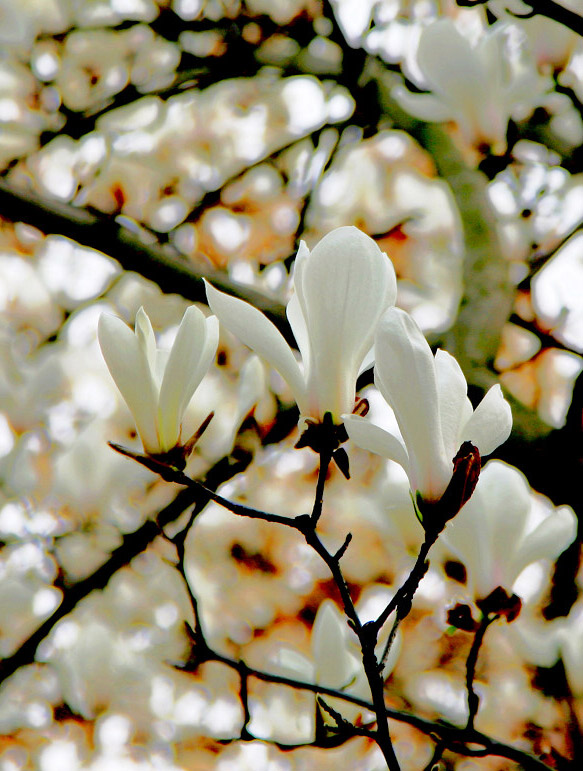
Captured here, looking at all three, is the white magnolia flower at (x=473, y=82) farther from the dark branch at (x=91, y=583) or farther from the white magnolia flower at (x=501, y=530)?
the dark branch at (x=91, y=583)

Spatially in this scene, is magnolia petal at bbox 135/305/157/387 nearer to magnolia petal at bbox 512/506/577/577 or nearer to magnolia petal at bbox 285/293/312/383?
magnolia petal at bbox 285/293/312/383

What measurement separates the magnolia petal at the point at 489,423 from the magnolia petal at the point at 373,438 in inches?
1.7

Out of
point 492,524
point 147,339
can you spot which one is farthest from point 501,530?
point 147,339

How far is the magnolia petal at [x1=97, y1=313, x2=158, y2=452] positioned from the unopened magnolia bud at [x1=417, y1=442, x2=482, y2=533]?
0.19m

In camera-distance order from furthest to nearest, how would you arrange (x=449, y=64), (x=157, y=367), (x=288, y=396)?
(x=288, y=396) < (x=449, y=64) < (x=157, y=367)

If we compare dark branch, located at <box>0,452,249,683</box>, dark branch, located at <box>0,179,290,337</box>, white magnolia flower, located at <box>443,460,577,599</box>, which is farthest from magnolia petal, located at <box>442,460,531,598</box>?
dark branch, located at <box>0,452,249,683</box>

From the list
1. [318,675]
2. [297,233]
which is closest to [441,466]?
[318,675]

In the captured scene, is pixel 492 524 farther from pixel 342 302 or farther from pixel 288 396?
pixel 288 396

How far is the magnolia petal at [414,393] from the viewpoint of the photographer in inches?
13.2

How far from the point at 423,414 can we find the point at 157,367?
0.19 m

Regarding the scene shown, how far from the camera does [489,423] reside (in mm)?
376

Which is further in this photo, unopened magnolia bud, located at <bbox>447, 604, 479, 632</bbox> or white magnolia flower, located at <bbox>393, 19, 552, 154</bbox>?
white magnolia flower, located at <bbox>393, 19, 552, 154</bbox>

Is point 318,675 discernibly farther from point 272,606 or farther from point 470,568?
point 272,606

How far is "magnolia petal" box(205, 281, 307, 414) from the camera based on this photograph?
384mm
